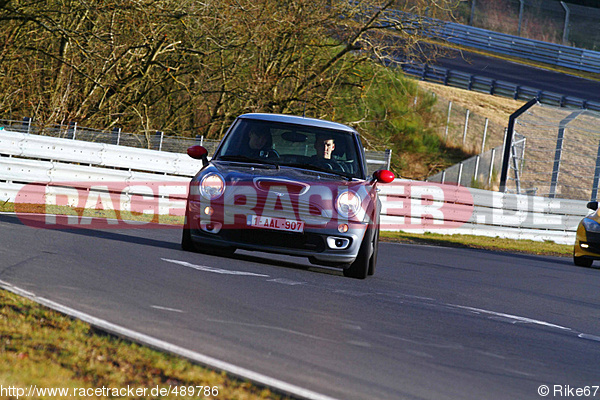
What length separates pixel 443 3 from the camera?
24.5 meters

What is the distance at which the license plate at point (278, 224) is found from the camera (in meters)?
8.61

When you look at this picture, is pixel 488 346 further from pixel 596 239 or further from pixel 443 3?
pixel 443 3

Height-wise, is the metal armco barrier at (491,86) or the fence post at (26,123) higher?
the metal armco barrier at (491,86)

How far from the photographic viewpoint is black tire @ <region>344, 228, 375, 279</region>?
9.03 meters

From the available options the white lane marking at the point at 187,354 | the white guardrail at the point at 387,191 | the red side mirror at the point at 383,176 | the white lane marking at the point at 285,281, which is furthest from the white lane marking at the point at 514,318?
the white guardrail at the point at 387,191

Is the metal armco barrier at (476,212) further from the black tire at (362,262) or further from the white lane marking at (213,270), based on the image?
the white lane marking at (213,270)

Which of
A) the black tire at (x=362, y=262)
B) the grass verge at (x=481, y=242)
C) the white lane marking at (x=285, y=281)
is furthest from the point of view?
the grass verge at (x=481, y=242)

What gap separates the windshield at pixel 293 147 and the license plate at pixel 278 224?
0.98 meters

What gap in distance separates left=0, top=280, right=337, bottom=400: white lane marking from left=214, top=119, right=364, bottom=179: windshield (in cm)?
403

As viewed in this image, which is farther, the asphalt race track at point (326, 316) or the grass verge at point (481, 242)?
the grass verge at point (481, 242)

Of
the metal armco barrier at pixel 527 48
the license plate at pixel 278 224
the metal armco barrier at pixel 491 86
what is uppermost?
the metal armco barrier at pixel 527 48

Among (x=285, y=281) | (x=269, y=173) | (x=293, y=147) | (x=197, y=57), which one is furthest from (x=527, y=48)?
(x=285, y=281)

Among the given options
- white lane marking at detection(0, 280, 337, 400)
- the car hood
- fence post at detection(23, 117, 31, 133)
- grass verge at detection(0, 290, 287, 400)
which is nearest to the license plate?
the car hood

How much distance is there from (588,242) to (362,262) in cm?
909
